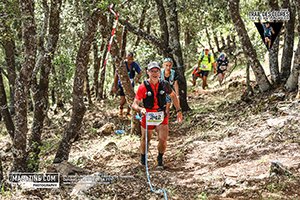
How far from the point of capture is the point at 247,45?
11.1m

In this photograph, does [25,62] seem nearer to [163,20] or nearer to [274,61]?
[163,20]

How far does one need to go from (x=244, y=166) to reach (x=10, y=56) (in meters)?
8.40

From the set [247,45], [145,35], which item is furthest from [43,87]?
[247,45]

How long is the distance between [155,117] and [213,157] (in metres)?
1.66

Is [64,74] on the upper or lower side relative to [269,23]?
lower

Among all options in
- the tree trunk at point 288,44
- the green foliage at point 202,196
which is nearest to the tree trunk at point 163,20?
the tree trunk at point 288,44

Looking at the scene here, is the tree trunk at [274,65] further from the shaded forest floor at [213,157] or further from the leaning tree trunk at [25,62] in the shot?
the leaning tree trunk at [25,62]

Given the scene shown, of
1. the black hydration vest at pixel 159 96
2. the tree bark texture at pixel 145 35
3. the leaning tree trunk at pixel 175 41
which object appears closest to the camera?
the black hydration vest at pixel 159 96

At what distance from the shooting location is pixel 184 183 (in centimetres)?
645

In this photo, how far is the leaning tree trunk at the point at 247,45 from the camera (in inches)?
431

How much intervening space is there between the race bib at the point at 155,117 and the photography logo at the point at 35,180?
185cm

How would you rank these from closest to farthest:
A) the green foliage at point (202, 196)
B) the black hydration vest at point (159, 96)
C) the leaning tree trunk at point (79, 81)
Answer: the green foliage at point (202, 196)
the black hydration vest at point (159, 96)
the leaning tree trunk at point (79, 81)

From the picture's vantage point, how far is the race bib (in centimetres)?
694

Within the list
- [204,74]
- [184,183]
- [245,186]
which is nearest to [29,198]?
[184,183]
